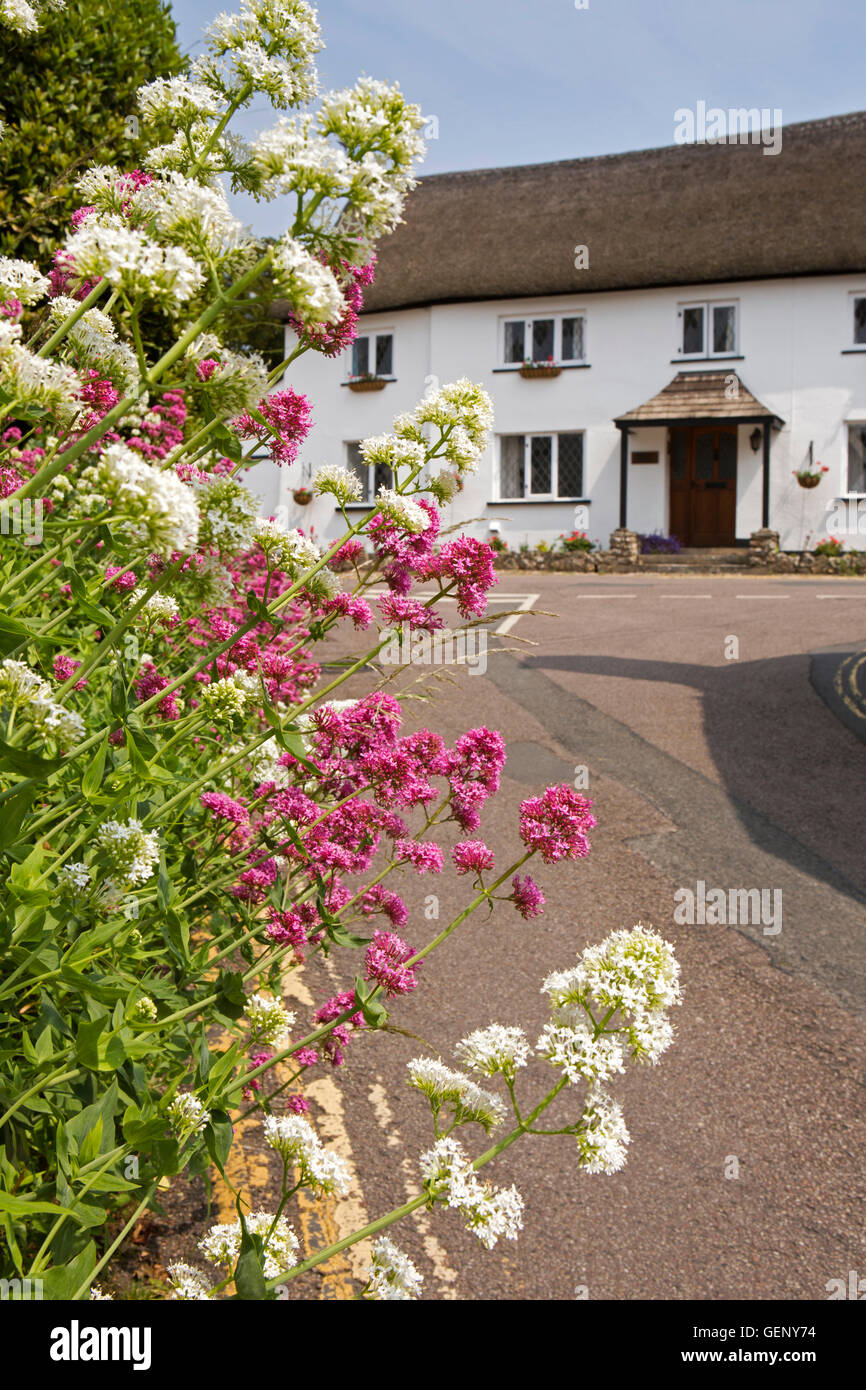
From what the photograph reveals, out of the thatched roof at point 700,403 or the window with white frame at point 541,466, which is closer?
the thatched roof at point 700,403

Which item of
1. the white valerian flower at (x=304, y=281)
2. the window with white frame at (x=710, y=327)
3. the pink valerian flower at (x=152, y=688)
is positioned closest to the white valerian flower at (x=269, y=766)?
the pink valerian flower at (x=152, y=688)

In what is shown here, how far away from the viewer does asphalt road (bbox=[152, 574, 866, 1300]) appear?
3488mm

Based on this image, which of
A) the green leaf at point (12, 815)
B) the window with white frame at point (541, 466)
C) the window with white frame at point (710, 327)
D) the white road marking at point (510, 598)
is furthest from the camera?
the window with white frame at point (541, 466)

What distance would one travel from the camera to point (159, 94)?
2326mm

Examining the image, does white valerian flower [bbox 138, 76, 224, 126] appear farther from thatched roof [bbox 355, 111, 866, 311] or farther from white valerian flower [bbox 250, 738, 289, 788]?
thatched roof [bbox 355, 111, 866, 311]

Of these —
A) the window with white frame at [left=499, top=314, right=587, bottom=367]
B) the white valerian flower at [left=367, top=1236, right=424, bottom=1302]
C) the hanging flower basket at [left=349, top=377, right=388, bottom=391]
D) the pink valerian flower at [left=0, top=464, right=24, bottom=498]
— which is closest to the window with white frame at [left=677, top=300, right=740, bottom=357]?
the window with white frame at [left=499, top=314, right=587, bottom=367]

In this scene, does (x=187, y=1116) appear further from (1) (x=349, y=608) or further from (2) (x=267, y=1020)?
(1) (x=349, y=608)

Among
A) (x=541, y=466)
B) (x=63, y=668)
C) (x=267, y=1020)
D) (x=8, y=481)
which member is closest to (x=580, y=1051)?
(x=267, y=1020)

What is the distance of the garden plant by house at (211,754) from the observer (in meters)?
1.73

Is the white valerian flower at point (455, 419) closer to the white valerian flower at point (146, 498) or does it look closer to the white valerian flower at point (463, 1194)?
the white valerian flower at point (146, 498)

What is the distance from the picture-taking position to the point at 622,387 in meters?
27.4

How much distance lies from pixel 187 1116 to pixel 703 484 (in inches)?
1055

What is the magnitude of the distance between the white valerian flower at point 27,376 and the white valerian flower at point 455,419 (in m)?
0.93
